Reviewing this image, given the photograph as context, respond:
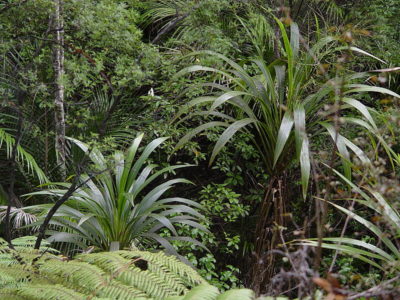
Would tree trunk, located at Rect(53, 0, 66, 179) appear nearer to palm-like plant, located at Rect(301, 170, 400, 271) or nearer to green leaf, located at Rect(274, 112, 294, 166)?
green leaf, located at Rect(274, 112, 294, 166)

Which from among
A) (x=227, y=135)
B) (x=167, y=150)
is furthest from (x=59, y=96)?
(x=227, y=135)

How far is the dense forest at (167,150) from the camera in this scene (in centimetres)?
225

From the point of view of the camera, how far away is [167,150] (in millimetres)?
4121

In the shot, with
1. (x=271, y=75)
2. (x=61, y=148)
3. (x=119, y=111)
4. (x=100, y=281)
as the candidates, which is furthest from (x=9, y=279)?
(x=119, y=111)

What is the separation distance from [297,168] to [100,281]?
2.83 metres

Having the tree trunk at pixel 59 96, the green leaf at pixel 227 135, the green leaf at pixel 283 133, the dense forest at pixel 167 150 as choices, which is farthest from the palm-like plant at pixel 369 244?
the tree trunk at pixel 59 96

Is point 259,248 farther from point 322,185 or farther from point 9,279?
point 9,279

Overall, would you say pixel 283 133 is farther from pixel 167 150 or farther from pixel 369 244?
pixel 167 150

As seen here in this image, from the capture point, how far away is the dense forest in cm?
225

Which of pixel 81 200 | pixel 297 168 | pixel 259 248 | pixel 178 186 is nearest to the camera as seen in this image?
pixel 81 200

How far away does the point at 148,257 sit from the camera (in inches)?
88.0

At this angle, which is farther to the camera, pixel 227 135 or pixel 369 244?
pixel 227 135

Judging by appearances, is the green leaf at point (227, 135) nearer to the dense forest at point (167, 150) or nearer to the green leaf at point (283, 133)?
the dense forest at point (167, 150)

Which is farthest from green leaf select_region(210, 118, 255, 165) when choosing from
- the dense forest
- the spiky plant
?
the spiky plant
